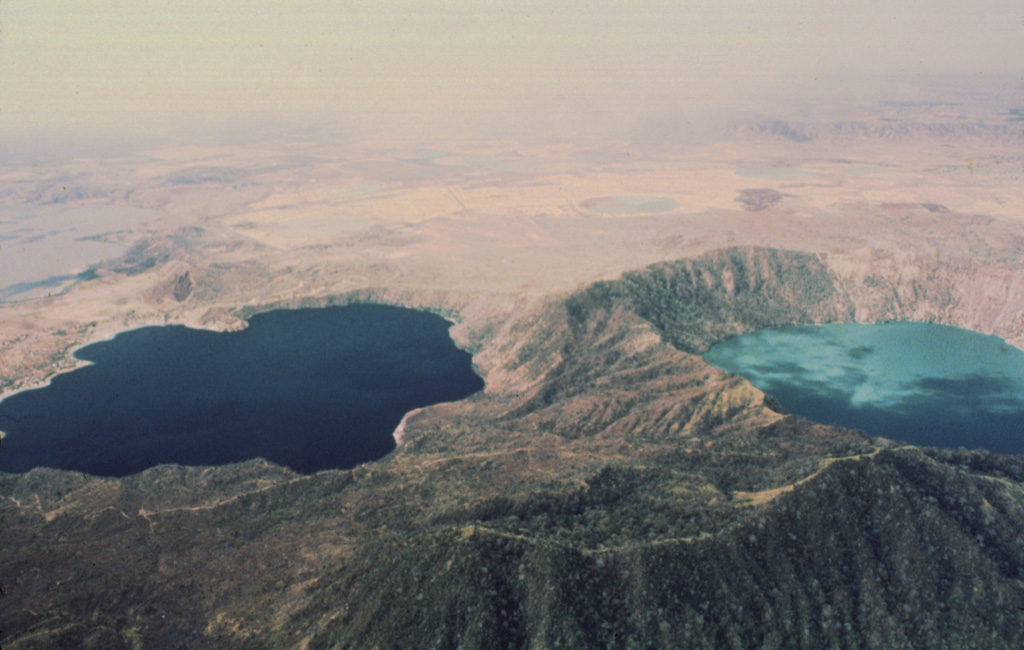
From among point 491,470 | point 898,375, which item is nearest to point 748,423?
point 491,470

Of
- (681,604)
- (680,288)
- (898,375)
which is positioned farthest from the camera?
(680,288)

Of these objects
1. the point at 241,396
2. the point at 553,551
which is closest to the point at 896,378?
the point at 553,551

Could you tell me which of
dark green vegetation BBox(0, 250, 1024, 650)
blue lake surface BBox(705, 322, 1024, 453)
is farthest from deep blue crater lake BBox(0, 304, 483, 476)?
blue lake surface BBox(705, 322, 1024, 453)

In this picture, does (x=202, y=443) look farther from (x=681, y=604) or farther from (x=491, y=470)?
(x=681, y=604)

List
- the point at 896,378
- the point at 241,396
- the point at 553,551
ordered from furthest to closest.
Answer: the point at 896,378 < the point at 241,396 < the point at 553,551

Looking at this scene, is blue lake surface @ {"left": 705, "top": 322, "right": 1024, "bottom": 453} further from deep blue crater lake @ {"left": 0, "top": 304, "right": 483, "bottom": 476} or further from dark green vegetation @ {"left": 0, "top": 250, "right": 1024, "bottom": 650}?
deep blue crater lake @ {"left": 0, "top": 304, "right": 483, "bottom": 476}

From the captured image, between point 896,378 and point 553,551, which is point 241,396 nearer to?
point 553,551
